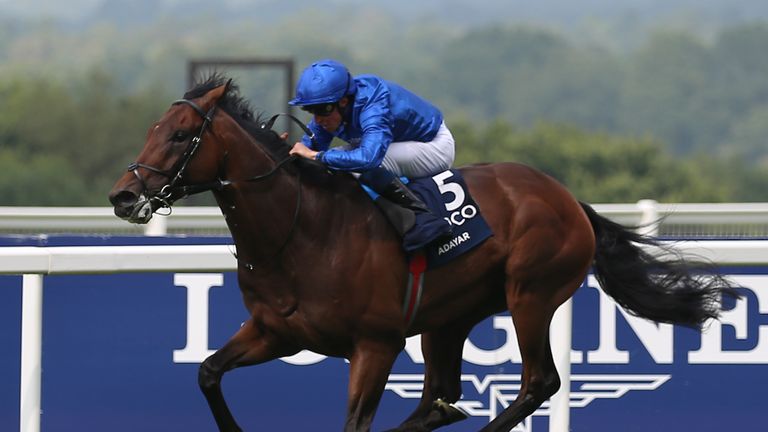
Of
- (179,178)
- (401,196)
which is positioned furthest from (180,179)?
(401,196)

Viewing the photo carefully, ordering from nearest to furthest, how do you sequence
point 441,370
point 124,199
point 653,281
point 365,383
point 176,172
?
1. point 124,199
2. point 176,172
3. point 365,383
4. point 441,370
5. point 653,281

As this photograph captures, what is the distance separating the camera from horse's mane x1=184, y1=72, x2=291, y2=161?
15.6 feet

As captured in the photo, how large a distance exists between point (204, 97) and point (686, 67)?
345ft

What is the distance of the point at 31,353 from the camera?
16.2ft

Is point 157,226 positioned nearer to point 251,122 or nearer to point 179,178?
point 251,122

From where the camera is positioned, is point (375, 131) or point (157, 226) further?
point (157, 226)

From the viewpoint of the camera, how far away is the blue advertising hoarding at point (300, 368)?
209 inches

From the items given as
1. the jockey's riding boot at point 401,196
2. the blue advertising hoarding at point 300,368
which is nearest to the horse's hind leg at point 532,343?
the blue advertising hoarding at point 300,368

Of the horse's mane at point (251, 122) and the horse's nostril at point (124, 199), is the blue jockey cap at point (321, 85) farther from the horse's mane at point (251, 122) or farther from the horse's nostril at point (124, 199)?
the horse's nostril at point (124, 199)

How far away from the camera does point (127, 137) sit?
42656mm

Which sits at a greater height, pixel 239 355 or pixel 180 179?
pixel 180 179

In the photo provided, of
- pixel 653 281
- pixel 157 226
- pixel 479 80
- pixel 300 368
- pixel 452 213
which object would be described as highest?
pixel 479 80

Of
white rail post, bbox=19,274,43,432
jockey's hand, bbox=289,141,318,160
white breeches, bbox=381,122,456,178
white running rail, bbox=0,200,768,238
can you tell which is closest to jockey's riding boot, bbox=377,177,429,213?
white breeches, bbox=381,122,456,178

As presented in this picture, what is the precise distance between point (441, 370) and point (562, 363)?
18.1 inches
